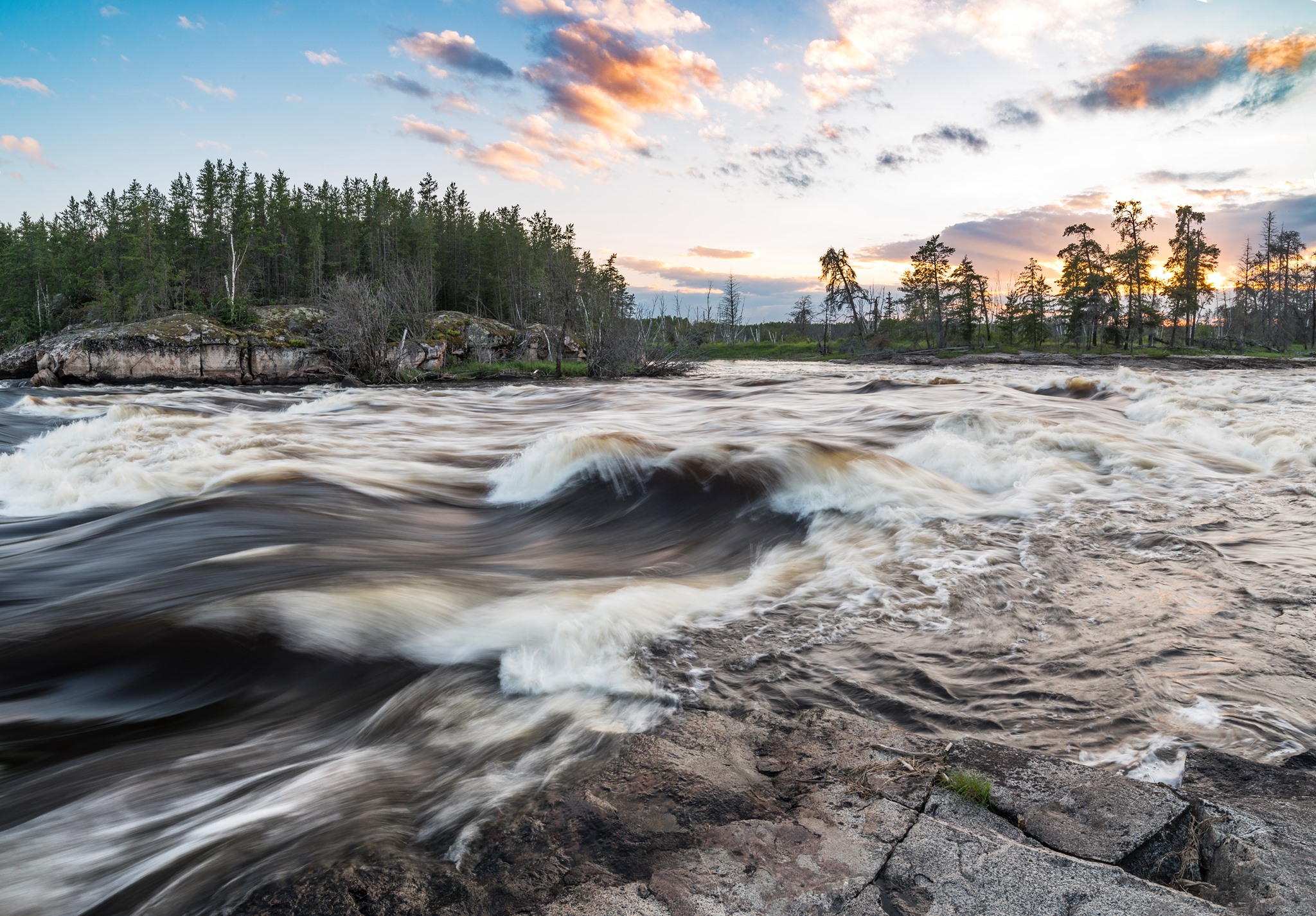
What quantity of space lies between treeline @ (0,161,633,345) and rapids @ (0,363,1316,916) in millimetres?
53956

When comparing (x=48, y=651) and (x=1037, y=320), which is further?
(x=1037, y=320)

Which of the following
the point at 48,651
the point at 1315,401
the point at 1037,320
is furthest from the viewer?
the point at 1037,320

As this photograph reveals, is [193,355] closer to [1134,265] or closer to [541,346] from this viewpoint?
[541,346]

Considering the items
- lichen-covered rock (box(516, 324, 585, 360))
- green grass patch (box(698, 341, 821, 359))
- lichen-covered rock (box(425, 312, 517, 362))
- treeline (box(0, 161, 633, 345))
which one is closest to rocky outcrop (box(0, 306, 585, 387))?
lichen-covered rock (box(425, 312, 517, 362))

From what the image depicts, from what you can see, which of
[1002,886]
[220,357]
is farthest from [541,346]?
[1002,886]

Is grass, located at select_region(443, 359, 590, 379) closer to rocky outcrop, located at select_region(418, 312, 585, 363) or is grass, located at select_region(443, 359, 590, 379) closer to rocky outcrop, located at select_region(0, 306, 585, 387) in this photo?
rocky outcrop, located at select_region(0, 306, 585, 387)

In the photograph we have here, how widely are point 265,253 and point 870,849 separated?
77318 millimetres

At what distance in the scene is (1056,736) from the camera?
2596 millimetres

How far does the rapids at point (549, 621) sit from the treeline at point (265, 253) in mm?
53956

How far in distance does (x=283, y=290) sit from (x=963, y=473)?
251ft

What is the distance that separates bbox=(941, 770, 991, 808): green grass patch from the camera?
2006 millimetres

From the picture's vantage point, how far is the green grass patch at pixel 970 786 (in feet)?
6.58

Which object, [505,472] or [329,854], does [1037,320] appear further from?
[329,854]

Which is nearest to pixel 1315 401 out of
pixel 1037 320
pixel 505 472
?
pixel 505 472
